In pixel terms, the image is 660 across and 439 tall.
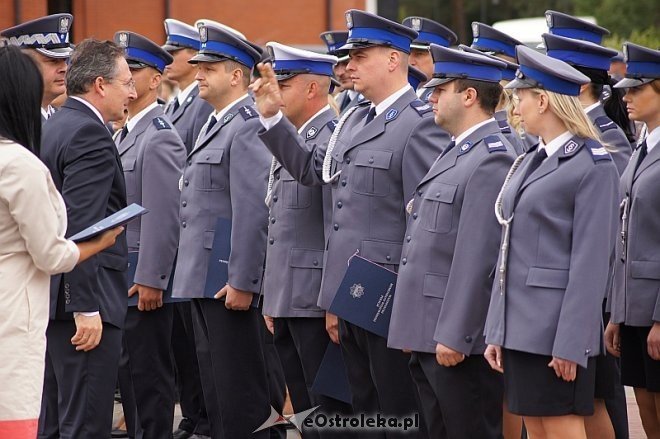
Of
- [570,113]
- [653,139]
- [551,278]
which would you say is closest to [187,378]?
[653,139]

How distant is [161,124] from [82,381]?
2220 mm

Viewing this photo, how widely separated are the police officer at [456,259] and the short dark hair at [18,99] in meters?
1.82

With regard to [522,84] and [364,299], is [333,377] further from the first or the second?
[522,84]

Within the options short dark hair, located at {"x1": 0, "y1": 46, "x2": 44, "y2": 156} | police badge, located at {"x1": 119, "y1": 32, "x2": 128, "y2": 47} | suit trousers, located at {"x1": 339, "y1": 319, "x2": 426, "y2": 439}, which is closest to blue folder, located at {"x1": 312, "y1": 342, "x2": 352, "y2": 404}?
suit trousers, located at {"x1": 339, "y1": 319, "x2": 426, "y2": 439}

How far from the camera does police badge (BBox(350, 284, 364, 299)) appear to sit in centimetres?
590

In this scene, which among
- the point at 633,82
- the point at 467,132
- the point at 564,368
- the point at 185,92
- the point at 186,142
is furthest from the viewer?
the point at 185,92

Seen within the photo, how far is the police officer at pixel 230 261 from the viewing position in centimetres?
681

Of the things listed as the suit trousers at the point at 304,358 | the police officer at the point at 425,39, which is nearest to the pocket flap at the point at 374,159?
the suit trousers at the point at 304,358

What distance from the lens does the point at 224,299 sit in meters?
6.88

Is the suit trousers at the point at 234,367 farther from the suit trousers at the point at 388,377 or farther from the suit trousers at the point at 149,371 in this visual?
the suit trousers at the point at 388,377

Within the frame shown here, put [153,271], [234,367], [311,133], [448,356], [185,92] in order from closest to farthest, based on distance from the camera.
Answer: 1. [448,356]
2. [311,133]
3. [234,367]
4. [153,271]
5. [185,92]

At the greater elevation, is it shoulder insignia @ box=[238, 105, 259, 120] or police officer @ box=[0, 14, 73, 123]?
police officer @ box=[0, 14, 73, 123]

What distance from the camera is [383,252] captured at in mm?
6008

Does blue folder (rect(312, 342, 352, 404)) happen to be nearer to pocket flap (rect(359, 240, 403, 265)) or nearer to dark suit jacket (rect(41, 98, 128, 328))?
pocket flap (rect(359, 240, 403, 265))
